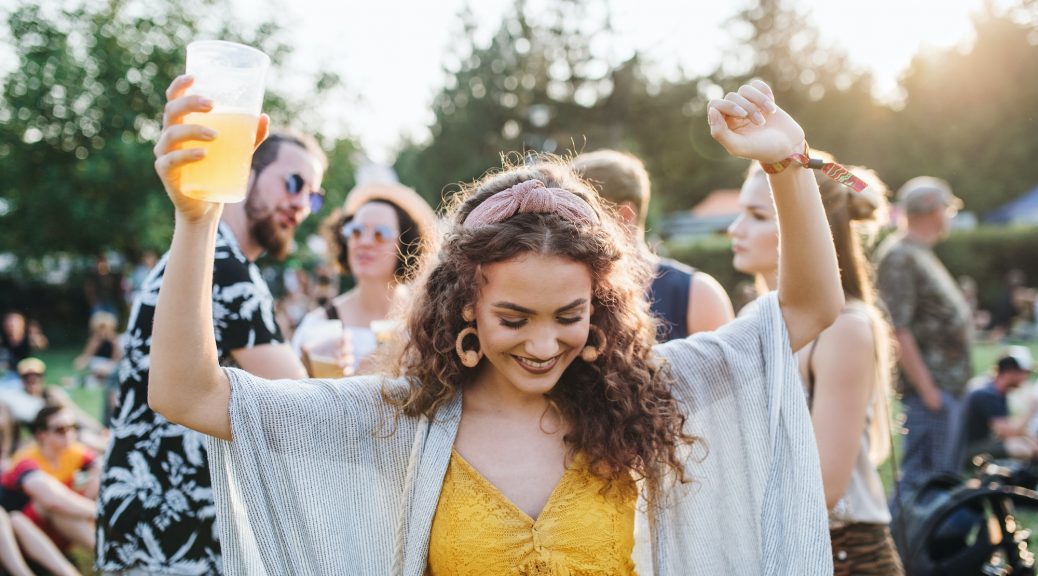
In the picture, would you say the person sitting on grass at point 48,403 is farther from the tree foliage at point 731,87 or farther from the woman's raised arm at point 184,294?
the tree foliage at point 731,87

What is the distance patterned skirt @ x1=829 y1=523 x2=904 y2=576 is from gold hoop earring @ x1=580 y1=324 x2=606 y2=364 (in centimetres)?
114

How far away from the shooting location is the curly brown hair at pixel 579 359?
1856 mm

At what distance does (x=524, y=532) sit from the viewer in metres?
1.81

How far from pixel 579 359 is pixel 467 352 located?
297mm

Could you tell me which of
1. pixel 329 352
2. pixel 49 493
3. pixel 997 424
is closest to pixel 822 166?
pixel 329 352

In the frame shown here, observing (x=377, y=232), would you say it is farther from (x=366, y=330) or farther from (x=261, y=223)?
(x=261, y=223)

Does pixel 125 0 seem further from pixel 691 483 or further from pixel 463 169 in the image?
pixel 691 483

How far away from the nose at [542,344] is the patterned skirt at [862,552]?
1.34 meters

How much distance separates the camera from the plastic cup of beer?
149cm

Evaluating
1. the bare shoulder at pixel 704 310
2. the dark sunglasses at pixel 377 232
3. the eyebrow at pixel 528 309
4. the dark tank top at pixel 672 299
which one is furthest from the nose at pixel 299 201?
the bare shoulder at pixel 704 310

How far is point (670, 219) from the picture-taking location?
36.0m

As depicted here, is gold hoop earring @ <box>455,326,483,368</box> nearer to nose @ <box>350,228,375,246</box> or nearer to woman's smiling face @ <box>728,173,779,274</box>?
woman's smiling face @ <box>728,173,779,274</box>

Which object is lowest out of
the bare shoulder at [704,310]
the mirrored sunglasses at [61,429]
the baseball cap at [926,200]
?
the bare shoulder at [704,310]

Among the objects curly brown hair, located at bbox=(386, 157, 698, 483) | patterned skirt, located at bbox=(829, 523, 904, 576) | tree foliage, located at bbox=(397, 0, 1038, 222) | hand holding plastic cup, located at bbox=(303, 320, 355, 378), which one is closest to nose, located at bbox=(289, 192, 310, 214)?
hand holding plastic cup, located at bbox=(303, 320, 355, 378)
